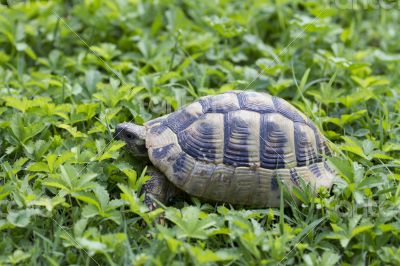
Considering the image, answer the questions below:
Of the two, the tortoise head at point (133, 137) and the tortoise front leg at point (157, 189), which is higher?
the tortoise head at point (133, 137)

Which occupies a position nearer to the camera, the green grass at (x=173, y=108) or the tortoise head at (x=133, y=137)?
the green grass at (x=173, y=108)

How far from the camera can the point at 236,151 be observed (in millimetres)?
2844

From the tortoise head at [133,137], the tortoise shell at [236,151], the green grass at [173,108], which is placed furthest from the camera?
the tortoise head at [133,137]

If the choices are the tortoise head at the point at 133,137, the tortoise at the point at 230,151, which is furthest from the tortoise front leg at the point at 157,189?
the tortoise head at the point at 133,137

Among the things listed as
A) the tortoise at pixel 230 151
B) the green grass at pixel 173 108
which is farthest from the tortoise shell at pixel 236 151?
the green grass at pixel 173 108

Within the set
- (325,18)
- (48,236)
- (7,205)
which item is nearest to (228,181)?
(48,236)

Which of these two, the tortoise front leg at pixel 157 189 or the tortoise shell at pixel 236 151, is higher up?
the tortoise shell at pixel 236 151

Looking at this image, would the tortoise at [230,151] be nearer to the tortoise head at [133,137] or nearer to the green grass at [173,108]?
the tortoise head at [133,137]

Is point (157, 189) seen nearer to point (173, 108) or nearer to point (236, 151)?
point (236, 151)

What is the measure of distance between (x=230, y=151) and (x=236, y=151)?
0.03 meters

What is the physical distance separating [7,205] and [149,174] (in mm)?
736

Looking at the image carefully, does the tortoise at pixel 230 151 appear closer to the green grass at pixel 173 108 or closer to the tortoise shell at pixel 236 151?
the tortoise shell at pixel 236 151

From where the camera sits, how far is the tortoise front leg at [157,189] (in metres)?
2.84

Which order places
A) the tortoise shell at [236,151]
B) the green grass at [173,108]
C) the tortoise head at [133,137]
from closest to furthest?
the green grass at [173,108]
the tortoise shell at [236,151]
the tortoise head at [133,137]
